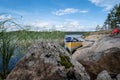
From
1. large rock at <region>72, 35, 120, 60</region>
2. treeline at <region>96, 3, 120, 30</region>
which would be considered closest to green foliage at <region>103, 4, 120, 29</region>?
treeline at <region>96, 3, 120, 30</region>

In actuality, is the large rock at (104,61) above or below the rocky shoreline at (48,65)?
below

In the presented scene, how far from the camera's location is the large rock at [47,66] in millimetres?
2535

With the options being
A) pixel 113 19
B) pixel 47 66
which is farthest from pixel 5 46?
pixel 113 19

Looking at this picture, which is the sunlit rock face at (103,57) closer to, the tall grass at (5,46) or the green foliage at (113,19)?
the tall grass at (5,46)

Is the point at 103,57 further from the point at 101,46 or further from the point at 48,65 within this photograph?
the point at 48,65

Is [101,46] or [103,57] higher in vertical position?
[101,46]

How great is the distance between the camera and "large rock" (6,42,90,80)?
2535mm

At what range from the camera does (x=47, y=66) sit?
262 centimetres

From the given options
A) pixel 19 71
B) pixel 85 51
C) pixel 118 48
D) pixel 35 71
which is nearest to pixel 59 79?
pixel 35 71

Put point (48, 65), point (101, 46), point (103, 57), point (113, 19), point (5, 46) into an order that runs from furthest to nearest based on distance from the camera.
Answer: point (113, 19) → point (101, 46) → point (103, 57) → point (5, 46) → point (48, 65)

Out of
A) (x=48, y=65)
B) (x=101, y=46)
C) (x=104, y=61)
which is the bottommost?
(x=104, y=61)

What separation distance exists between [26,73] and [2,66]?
6.05 feet

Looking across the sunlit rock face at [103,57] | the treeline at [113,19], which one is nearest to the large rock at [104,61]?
the sunlit rock face at [103,57]

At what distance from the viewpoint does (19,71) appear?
2.79 m
